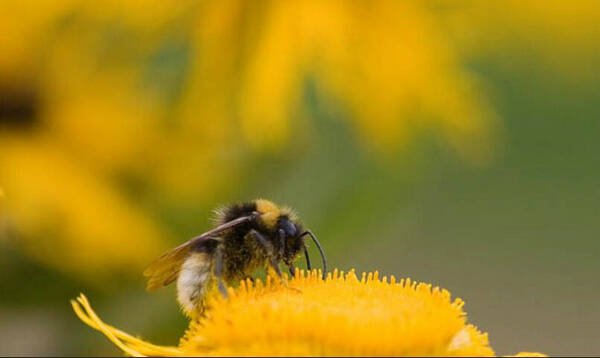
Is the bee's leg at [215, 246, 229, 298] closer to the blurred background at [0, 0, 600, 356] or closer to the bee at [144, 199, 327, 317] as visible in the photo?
the bee at [144, 199, 327, 317]

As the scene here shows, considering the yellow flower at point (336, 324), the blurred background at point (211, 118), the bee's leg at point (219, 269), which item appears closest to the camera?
the yellow flower at point (336, 324)

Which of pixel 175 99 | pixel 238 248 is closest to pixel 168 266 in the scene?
pixel 238 248

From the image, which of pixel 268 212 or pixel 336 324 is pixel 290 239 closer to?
pixel 268 212

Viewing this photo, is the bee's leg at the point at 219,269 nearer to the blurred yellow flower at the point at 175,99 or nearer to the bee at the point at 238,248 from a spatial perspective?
the bee at the point at 238,248

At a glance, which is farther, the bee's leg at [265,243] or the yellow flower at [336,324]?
the bee's leg at [265,243]

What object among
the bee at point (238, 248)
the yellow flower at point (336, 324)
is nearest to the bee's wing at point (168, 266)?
the bee at point (238, 248)

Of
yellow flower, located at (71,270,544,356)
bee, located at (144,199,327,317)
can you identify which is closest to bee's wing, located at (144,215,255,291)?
bee, located at (144,199,327,317)
